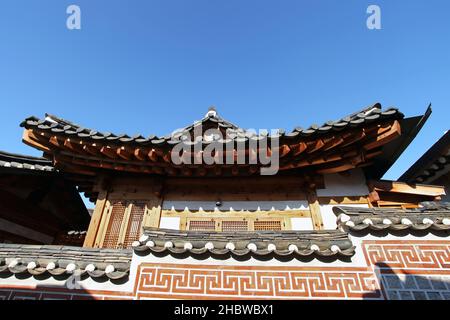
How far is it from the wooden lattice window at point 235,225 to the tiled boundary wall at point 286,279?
239 centimetres

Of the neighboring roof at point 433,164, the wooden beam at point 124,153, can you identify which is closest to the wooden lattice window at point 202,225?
the wooden beam at point 124,153

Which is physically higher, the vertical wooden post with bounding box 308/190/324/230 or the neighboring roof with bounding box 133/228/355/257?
the vertical wooden post with bounding box 308/190/324/230

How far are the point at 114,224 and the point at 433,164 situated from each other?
8.92 m

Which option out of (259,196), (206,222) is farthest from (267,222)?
(206,222)

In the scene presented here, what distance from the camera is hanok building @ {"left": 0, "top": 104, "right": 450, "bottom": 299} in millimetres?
3689

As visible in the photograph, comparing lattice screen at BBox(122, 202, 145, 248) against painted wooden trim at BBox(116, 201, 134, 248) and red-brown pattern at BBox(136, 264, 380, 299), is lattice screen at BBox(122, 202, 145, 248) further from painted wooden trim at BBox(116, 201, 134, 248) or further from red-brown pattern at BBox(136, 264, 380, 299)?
red-brown pattern at BBox(136, 264, 380, 299)

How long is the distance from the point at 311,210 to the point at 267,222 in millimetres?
1124

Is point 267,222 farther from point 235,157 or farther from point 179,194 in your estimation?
point 179,194

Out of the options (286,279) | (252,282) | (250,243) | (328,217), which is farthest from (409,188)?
(252,282)

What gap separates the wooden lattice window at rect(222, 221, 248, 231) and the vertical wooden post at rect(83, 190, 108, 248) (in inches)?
125

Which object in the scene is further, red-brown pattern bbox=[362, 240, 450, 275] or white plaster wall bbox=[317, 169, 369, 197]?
white plaster wall bbox=[317, 169, 369, 197]

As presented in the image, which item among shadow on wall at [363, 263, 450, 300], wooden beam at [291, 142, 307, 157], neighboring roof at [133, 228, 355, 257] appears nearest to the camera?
shadow on wall at [363, 263, 450, 300]

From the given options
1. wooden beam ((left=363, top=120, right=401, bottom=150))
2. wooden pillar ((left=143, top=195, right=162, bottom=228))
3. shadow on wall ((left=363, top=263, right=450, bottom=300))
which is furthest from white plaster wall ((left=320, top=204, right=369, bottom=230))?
wooden pillar ((left=143, top=195, right=162, bottom=228))

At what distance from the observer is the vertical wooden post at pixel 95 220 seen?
6.20 m
